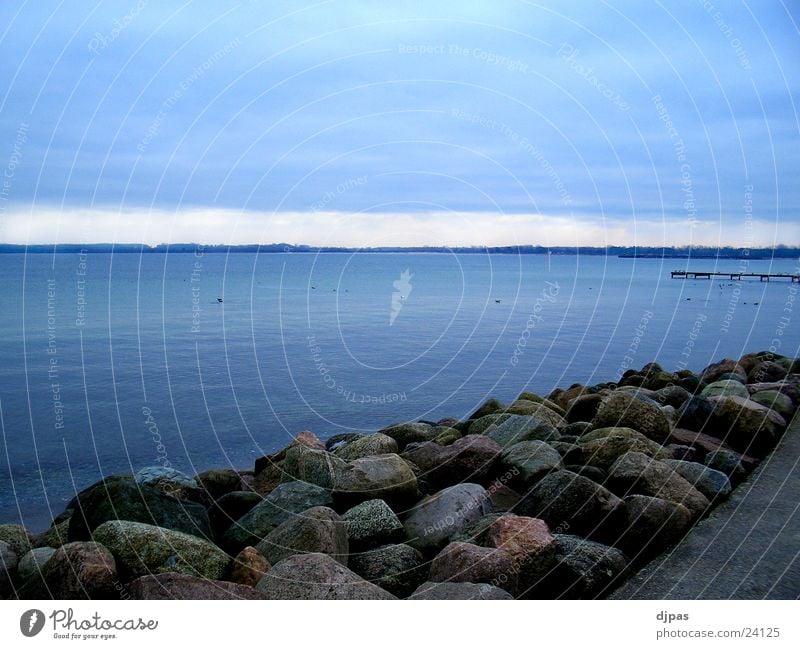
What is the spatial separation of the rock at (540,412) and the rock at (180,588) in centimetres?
654

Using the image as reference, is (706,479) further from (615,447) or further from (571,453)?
(571,453)

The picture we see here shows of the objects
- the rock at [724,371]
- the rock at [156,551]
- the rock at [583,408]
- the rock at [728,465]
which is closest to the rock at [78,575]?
the rock at [156,551]

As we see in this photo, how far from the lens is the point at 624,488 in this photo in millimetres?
7758

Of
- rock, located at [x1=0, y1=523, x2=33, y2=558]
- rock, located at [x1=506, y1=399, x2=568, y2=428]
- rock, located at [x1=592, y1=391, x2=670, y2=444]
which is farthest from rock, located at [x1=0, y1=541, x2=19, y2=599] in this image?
rock, located at [x1=592, y1=391, x2=670, y2=444]

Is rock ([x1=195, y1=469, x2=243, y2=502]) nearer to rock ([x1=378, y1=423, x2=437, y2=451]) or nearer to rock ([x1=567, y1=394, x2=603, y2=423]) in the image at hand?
rock ([x1=378, y1=423, x2=437, y2=451])

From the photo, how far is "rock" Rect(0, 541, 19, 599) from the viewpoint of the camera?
22.4 ft

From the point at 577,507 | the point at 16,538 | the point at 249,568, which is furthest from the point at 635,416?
the point at 16,538

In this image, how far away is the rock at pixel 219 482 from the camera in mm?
9422

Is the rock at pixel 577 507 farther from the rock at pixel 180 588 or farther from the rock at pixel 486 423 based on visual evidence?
the rock at pixel 486 423

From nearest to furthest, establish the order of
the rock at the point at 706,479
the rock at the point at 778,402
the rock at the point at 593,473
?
the rock at the point at 706,479, the rock at the point at 593,473, the rock at the point at 778,402

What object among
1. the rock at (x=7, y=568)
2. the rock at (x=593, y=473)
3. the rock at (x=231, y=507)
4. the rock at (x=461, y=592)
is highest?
the rock at (x=593, y=473)

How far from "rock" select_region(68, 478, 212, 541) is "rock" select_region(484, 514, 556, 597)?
118 inches

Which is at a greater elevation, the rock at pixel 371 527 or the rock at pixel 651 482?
the rock at pixel 651 482

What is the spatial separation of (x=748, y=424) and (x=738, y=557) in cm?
428
